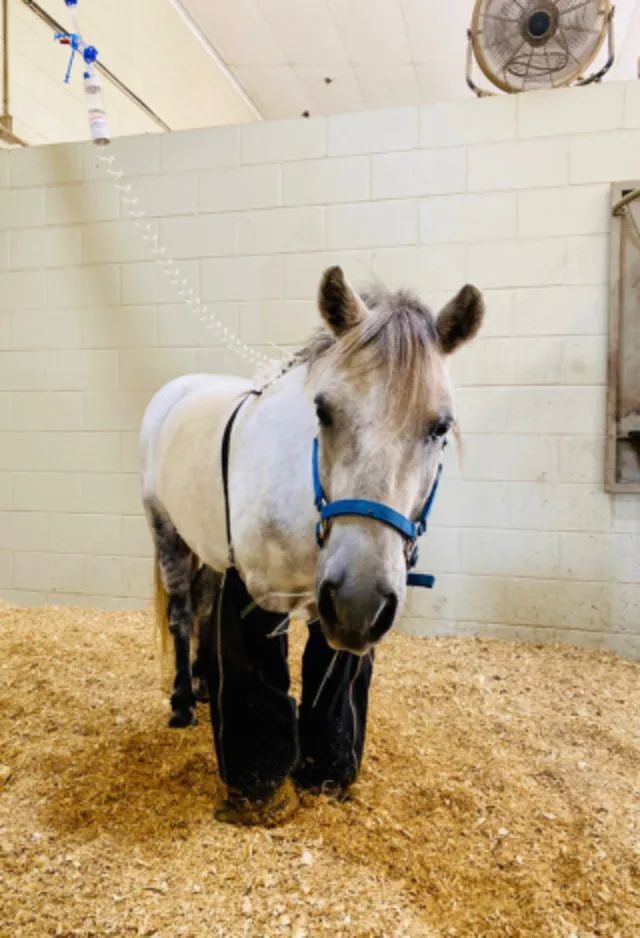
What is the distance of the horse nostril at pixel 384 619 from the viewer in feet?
2.95

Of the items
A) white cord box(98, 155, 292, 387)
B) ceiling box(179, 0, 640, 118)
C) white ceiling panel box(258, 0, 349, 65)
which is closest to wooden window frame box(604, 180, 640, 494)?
white cord box(98, 155, 292, 387)

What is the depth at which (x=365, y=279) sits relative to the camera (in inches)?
99.8

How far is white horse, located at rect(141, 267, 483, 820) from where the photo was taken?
2.99 ft

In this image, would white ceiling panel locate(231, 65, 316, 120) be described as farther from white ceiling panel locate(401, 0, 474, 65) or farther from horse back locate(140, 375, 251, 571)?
horse back locate(140, 375, 251, 571)

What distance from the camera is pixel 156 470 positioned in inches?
71.1

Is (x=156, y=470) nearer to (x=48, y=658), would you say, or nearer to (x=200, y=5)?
(x=48, y=658)

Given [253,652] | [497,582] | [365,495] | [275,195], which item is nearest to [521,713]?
[497,582]

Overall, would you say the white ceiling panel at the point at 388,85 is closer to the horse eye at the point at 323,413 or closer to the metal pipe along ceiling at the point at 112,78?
the metal pipe along ceiling at the point at 112,78

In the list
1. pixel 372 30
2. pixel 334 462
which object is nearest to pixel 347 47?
pixel 372 30

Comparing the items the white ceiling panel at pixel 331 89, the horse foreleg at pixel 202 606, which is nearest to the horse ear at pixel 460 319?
the horse foreleg at pixel 202 606

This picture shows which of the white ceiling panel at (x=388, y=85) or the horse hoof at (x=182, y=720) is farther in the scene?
the white ceiling panel at (x=388, y=85)

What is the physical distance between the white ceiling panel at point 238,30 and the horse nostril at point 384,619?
167 inches

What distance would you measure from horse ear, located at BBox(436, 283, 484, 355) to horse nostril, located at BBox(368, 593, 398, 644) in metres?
0.46

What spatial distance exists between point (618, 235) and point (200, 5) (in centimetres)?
324
